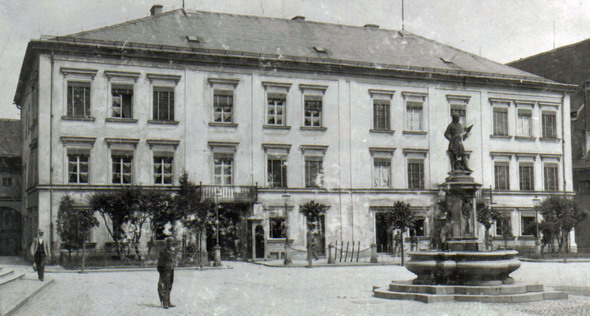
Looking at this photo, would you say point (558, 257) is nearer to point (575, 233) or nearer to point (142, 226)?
point (575, 233)

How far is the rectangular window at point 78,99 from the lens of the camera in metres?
35.7

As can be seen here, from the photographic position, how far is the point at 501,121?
45.0m

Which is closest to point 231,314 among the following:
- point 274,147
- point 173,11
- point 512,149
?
point 274,147

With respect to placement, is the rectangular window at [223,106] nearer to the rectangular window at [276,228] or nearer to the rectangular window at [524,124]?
the rectangular window at [276,228]

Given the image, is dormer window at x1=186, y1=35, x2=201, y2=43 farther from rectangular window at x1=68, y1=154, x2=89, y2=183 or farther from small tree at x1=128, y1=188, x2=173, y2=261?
small tree at x1=128, y1=188, x2=173, y2=261

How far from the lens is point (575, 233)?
48.8 m

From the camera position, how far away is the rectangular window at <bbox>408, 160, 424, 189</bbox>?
42.5m

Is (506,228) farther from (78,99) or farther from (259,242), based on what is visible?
(78,99)

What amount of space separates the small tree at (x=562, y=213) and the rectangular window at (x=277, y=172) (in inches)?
567

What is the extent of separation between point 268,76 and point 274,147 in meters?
3.82

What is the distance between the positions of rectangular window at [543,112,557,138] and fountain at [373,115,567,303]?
2868cm

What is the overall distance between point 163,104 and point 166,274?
22.2 meters

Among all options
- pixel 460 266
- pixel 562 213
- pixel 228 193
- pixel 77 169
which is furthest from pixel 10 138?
pixel 460 266

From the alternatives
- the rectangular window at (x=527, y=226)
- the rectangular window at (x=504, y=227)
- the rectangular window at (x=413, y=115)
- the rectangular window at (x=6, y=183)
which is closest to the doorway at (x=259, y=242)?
the rectangular window at (x=413, y=115)
